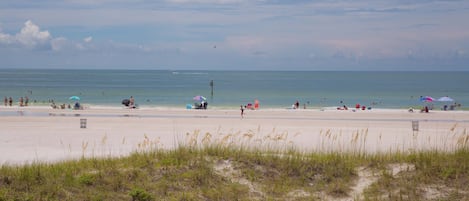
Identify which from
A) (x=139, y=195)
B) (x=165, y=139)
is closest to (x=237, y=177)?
(x=139, y=195)

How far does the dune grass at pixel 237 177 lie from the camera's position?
422 inches

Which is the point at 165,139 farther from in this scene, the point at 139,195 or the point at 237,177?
the point at 139,195

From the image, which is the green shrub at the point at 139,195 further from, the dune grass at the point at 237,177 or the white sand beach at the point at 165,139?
the white sand beach at the point at 165,139

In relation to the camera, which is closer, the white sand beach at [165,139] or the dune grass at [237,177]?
the dune grass at [237,177]

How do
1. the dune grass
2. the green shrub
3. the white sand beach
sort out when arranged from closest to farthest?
the green shrub, the dune grass, the white sand beach

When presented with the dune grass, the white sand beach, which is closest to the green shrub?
the dune grass

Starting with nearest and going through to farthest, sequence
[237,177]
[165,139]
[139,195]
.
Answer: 1. [139,195]
2. [237,177]
3. [165,139]

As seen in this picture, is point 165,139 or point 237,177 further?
point 165,139

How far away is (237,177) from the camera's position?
1166cm

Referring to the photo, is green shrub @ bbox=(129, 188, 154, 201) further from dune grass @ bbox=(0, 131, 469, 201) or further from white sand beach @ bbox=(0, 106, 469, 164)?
white sand beach @ bbox=(0, 106, 469, 164)

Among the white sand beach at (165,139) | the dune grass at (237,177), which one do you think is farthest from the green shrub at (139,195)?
the white sand beach at (165,139)

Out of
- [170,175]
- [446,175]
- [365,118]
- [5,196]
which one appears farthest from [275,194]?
[365,118]

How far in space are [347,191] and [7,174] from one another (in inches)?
268

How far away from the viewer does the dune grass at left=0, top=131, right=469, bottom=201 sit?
1071cm
